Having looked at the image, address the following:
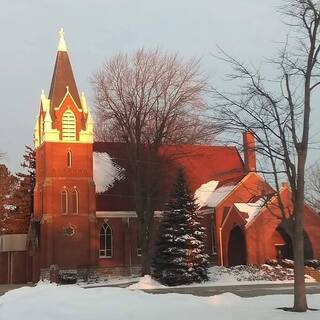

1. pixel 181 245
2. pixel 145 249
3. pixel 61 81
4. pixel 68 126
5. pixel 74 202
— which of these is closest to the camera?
pixel 181 245

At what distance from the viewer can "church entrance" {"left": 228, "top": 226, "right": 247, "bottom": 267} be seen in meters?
46.0

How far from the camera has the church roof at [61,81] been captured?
161 ft

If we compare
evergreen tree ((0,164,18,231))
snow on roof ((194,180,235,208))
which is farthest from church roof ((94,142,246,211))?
evergreen tree ((0,164,18,231))

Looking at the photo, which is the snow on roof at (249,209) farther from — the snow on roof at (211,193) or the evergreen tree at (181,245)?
the evergreen tree at (181,245)

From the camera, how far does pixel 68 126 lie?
49.2 metres

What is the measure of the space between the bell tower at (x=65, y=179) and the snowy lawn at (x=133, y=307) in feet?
94.4

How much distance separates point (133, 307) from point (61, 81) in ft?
120

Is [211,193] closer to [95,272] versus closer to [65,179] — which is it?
[95,272]

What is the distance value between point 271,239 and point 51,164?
1836 centimetres

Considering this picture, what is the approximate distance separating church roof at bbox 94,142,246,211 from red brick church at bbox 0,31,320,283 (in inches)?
4.0

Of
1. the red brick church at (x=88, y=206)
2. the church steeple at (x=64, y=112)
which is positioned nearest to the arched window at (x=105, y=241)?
the red brick church at (x=88, y=206)

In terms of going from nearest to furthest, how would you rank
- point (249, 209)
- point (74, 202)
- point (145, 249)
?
point (145, 249) → point (249, 209) → point (74, 202)

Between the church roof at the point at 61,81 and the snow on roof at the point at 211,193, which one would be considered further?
the church roof at the point at 61,81

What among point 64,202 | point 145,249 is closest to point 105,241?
point 64,202
